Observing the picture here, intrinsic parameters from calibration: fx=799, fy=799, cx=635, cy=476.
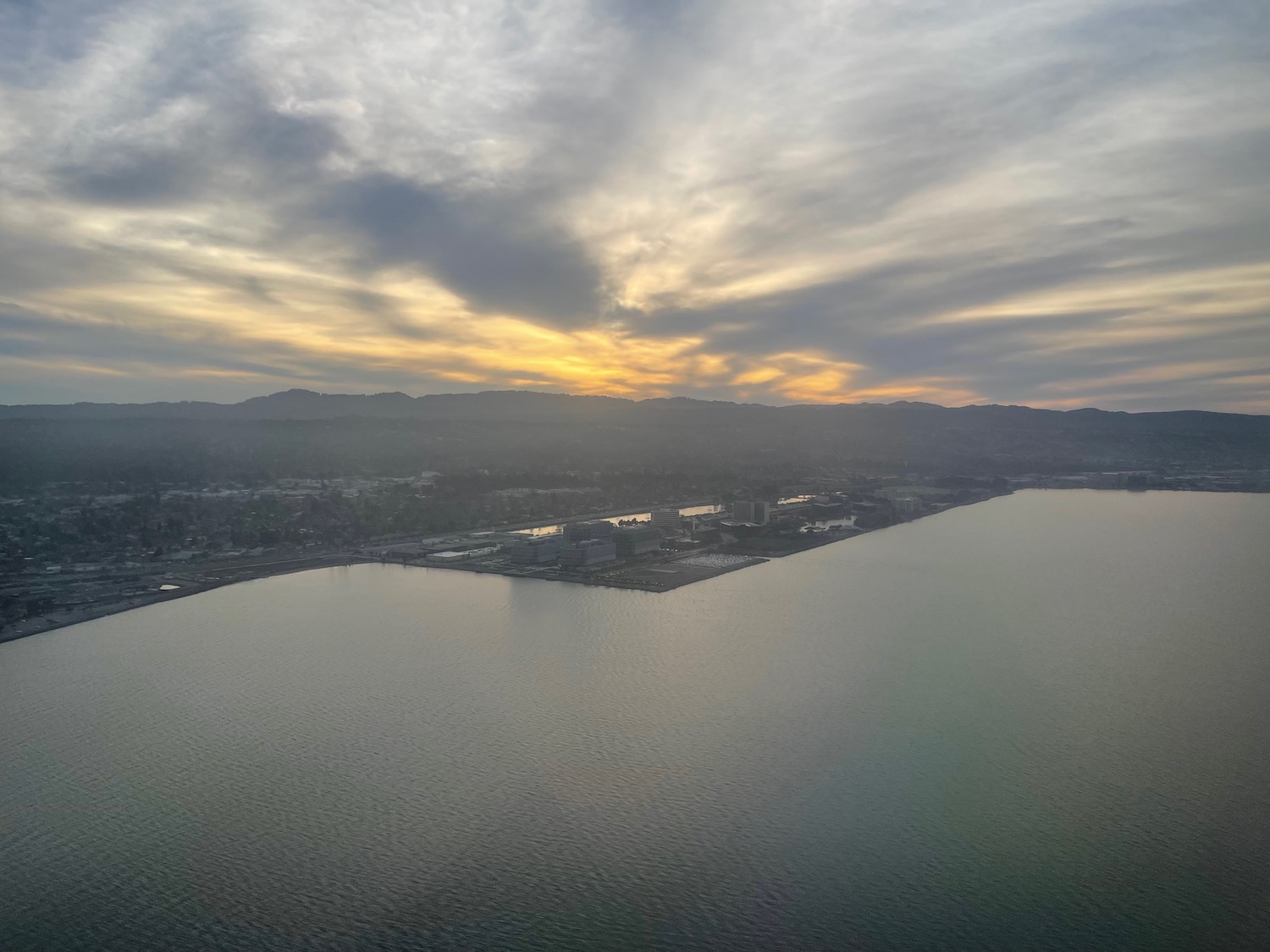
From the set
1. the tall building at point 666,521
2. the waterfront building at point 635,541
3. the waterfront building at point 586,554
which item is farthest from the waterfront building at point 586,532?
the tall building at point 666,521

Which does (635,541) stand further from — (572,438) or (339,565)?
(572,438)

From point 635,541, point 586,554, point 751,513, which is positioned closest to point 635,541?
point 635,541

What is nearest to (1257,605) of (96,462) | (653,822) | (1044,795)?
(1044,795)

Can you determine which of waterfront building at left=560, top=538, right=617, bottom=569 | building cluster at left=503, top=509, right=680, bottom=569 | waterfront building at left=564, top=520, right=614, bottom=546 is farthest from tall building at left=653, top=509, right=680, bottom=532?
waterfront building at left=560, top=538, right=617, bottom=569

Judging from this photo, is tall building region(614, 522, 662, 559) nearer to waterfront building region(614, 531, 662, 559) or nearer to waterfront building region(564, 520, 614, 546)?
waterfront building region(614, 531, 662, 559)

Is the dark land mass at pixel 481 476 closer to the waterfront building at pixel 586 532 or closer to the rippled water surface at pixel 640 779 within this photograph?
the waterfront building at pixel 586 532

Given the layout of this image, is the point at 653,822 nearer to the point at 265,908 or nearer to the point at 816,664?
the point at 265,908
